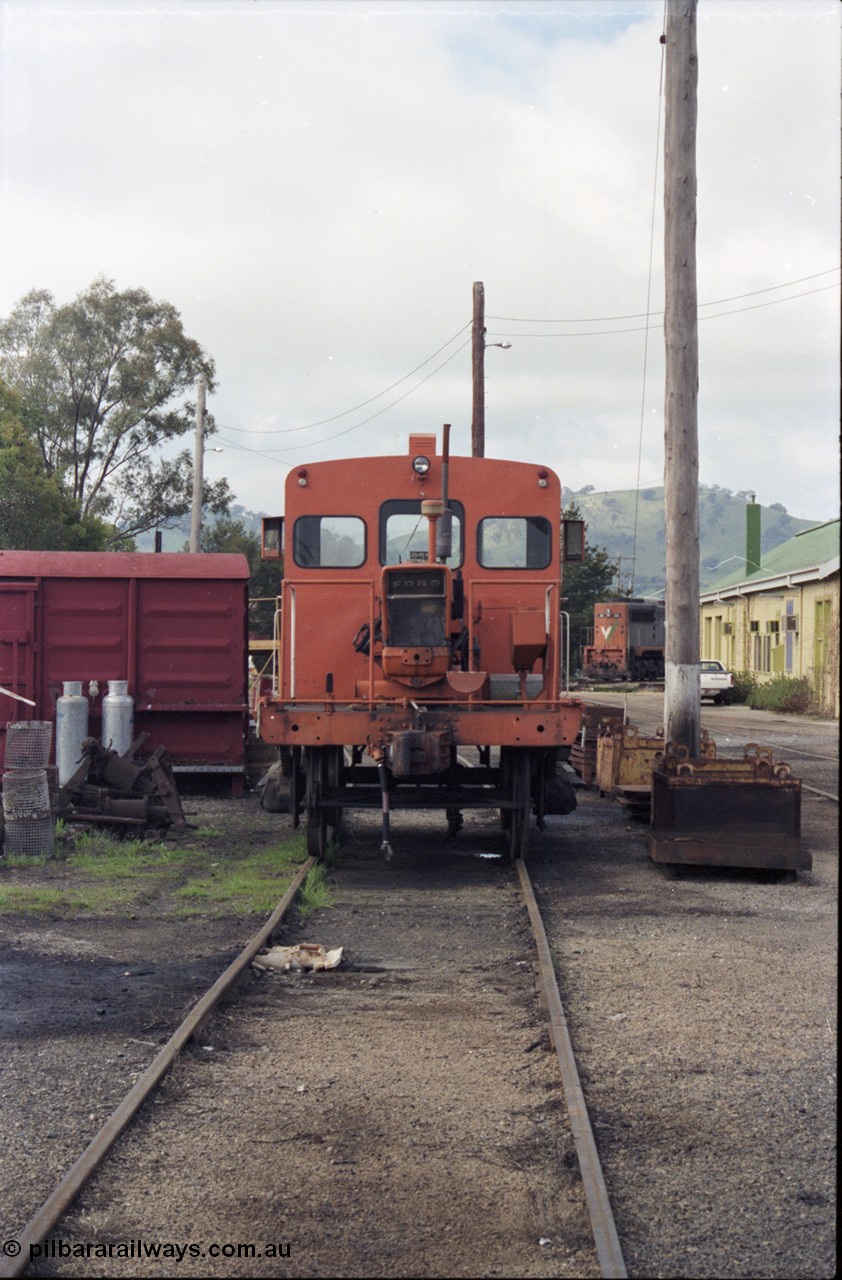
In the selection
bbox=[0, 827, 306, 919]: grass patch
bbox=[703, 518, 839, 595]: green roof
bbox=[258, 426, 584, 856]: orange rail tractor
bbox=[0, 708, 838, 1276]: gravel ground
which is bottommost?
bbox=[0, 708, 838, 1276]: gravel ground

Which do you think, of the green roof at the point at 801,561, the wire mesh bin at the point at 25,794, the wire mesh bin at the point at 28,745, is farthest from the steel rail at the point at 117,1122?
the green roof at the point at 801,561

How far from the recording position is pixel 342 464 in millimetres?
10820

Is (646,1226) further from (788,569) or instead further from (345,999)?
(788,569)

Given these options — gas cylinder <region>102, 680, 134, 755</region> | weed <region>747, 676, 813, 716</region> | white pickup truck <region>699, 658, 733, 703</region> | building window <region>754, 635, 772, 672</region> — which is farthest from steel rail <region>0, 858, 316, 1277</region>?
building window <region>754, 635, 772, 672</region>

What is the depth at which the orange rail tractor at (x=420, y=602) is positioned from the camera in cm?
1011

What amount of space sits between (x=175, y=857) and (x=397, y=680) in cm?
265

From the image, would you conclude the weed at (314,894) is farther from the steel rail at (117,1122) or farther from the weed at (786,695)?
the weed at (786,695)

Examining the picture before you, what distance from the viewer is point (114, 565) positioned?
1509 cm

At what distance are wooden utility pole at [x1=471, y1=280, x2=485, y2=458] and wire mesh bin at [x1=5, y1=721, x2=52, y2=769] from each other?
54.2ft

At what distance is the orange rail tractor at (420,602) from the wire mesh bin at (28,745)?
2.47 meters

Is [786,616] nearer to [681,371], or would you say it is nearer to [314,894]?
[681,371]

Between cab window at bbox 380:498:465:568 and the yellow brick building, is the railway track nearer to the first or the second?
cab window at bbox 380:498:465:568

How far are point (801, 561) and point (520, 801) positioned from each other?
105 feet

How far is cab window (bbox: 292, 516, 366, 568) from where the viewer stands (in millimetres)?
10797
